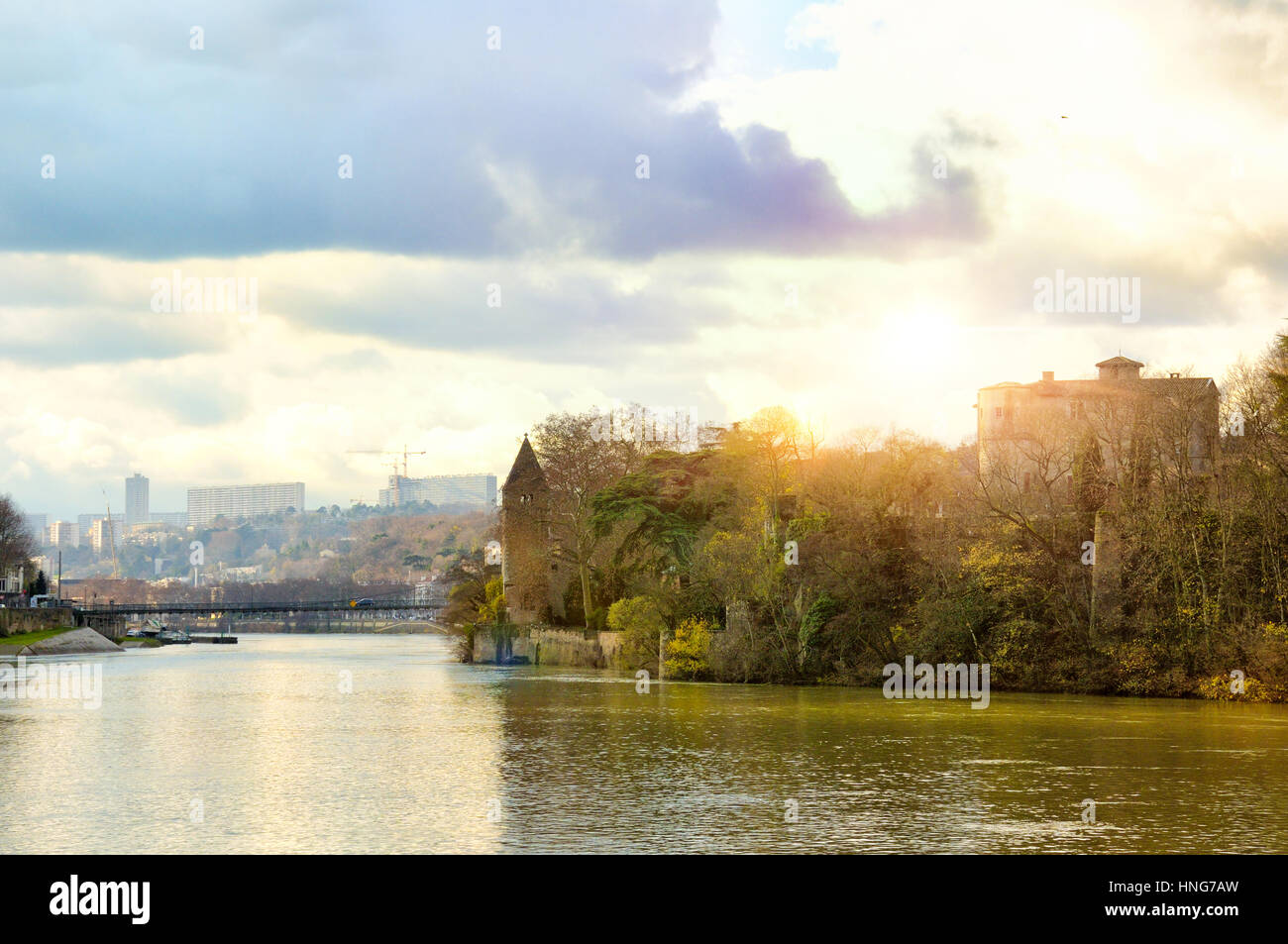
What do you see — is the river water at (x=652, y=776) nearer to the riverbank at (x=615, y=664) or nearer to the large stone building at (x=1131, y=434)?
the riverbank at (x=615, y=664)

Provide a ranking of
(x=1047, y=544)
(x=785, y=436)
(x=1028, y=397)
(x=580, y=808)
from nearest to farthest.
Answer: (x=580, y=808) → (x=1047, y=544) → (x=785, y=436) → (x=1028, y=397)

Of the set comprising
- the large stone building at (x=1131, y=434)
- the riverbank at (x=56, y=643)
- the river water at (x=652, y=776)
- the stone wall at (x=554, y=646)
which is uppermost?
the large stone building at (x=1131, y=434)

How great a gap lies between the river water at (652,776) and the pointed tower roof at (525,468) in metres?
39.8

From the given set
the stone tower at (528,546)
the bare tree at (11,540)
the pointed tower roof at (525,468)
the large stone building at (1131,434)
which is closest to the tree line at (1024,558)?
the large stone building at (1131,434)

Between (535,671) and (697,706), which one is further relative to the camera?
(535,671)

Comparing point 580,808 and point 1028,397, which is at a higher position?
point 1028,397

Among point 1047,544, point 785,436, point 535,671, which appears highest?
point 785,436

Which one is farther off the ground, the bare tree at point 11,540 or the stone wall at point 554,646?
the bare tree at point 11,540

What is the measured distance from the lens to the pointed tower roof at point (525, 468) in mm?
90062
